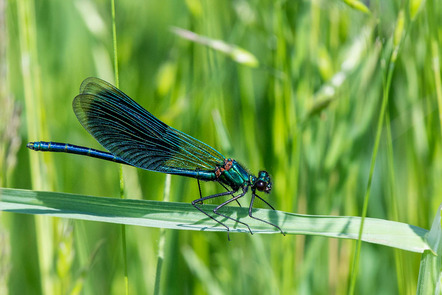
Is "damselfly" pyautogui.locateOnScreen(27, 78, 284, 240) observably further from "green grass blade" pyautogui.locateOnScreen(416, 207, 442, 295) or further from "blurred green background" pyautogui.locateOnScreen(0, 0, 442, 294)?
"green grass blade" pyautogui.locateOnScreen(416, 207, 442, 295)

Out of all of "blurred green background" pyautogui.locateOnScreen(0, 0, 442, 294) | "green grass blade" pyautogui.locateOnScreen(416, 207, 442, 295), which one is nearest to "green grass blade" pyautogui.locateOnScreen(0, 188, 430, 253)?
"green grass blade" pyautogui.locateOnScreen(416, 207, 442, 295)

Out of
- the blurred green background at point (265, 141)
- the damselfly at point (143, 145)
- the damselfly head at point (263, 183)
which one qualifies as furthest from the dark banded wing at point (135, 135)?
the damselfly head at point (263, 183)

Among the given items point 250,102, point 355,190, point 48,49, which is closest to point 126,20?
point 48,49

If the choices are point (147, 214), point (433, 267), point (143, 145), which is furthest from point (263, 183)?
point (433, 267)

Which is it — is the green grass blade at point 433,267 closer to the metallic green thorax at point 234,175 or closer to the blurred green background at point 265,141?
the blurred green background at point 265,141

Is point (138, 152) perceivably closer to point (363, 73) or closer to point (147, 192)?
point (147, 192)

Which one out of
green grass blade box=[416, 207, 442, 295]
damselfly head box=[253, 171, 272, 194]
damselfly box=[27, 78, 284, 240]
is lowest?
green grass blade box=[416, 207, 442, 295]

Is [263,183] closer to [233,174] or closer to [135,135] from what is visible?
[233,174]
